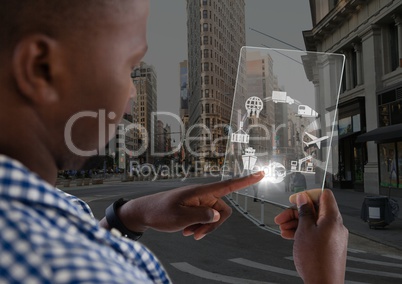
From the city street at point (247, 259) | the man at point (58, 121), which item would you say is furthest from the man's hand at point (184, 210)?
the city street at point (247, 259)

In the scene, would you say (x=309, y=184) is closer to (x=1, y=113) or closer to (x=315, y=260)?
(x=315, y=260)

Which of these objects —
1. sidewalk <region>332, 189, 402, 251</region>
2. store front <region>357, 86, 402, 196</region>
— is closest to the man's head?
sidewalk <region>332, 189, 402, 251</region>

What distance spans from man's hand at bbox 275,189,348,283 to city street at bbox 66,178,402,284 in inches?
221

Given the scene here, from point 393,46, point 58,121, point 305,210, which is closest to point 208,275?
point 305,210

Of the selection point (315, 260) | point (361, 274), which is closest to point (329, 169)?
point (315, 260)

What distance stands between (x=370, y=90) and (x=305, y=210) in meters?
23.0

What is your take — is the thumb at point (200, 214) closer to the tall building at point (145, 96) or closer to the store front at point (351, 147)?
the tall building at point (145, 96)

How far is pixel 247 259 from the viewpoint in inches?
310

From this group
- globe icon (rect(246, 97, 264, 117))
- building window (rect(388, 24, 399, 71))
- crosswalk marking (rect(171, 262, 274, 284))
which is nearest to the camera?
globe icon (rect(246, 97, 264, 117))

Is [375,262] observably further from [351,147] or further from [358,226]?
[351,147]

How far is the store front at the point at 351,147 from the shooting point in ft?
77.6

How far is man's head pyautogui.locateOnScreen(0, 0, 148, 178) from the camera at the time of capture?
54cm

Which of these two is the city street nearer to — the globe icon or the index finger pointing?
the globe icon

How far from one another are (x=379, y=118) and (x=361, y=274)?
55.2ft
